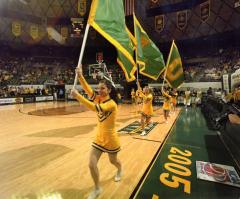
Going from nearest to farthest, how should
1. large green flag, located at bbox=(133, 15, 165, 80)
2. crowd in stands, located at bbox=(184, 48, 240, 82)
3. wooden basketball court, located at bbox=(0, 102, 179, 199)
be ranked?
1. wooden basketball court, located at bbox=(0, 102, 179, 199)
2. large green flag, located at bbox=(133, 15, 165, 80)
3. crowd in stands, located at bbox=(184, 48, 240, 82)

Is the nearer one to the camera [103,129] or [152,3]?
[103,129]

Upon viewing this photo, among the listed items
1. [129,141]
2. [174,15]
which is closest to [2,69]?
[174,15]

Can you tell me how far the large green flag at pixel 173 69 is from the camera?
830 centimetres

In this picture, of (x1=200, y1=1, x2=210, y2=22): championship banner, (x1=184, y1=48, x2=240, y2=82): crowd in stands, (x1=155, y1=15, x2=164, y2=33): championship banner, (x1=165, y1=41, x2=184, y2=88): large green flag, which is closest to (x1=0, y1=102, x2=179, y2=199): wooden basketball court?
(x1=165, y1=41, x2=184, y2=88): large green flag

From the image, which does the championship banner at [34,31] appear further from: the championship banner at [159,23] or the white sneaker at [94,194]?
the white sneaker at [94,194]

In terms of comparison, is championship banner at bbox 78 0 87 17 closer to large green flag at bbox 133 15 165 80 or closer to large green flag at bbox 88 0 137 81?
large green flag at bbox 133 15 165 80

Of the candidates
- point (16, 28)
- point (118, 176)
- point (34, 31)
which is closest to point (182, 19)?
point (34, 31)

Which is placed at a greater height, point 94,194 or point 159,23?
point 159,23

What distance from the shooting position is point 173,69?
850 cm

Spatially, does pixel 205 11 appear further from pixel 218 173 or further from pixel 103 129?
pixel 103 129

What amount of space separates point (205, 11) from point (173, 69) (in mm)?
19332

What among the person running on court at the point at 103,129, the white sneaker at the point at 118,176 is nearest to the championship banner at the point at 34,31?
the person running on court at the point at 103,129

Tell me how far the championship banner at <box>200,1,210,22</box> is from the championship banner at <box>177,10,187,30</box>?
219cm

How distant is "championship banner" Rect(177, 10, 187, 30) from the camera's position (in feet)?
84.8
